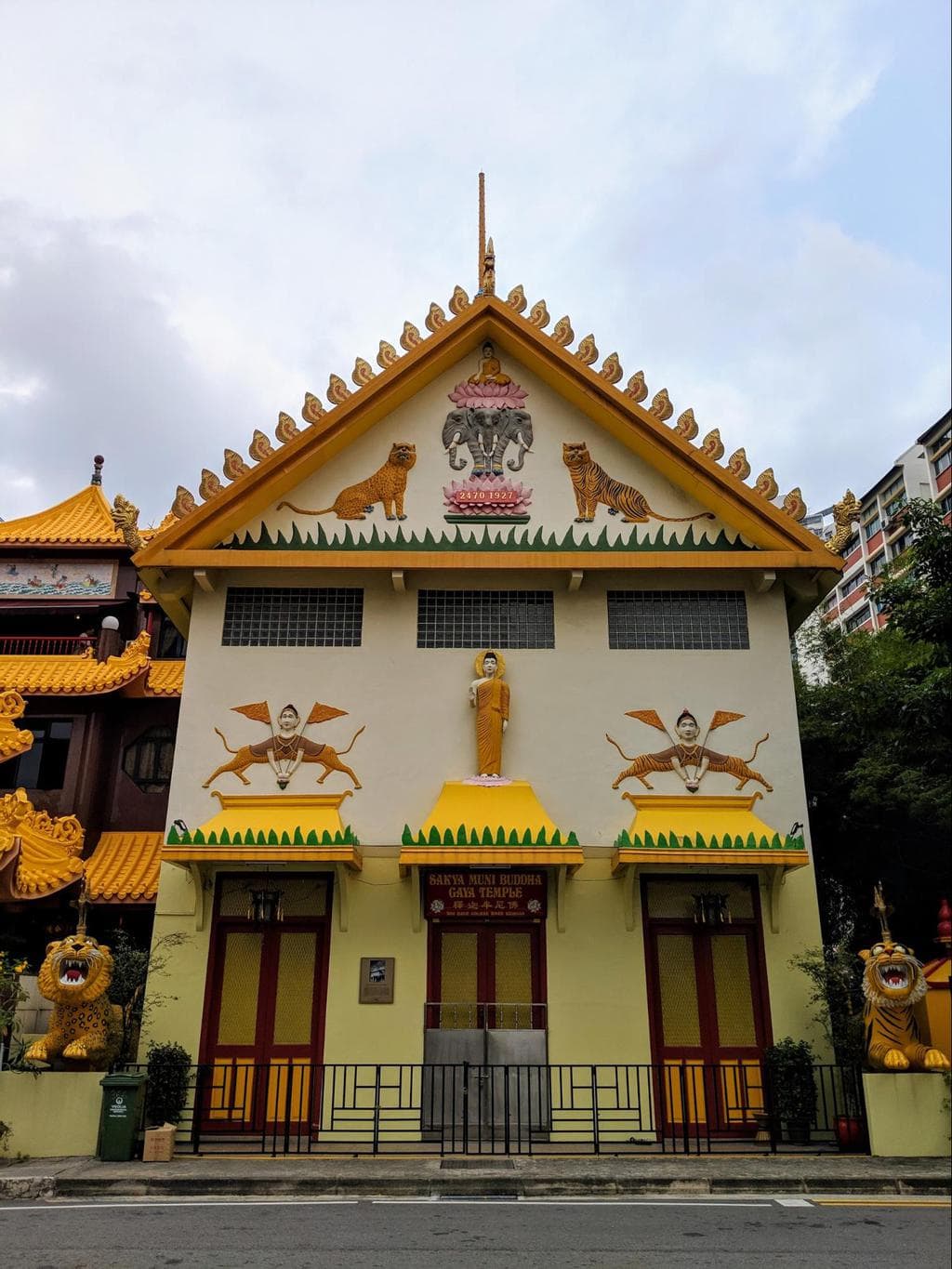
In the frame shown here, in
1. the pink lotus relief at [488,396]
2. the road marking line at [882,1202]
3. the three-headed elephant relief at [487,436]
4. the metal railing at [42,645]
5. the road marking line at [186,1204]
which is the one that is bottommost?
the road marking line at [186,1204]

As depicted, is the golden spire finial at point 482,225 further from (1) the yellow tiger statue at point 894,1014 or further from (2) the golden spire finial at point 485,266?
(1) the yellow tiger statue at point 894,1014

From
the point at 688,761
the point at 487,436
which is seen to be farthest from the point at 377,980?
the point at 487,436

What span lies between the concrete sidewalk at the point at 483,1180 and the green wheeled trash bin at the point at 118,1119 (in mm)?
481

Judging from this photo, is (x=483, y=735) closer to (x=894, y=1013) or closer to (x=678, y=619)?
(x=678, y=619)

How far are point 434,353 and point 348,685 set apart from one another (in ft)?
18.5

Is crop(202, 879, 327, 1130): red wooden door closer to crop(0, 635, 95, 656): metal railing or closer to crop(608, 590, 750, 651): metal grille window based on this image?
crop(608, 590, 750, 651): metal grille window

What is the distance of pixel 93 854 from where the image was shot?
742 inches

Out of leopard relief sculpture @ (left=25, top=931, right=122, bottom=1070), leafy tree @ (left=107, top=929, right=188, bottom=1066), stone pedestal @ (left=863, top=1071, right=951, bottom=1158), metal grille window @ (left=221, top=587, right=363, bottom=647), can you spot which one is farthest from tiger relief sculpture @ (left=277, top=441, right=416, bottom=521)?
stone pedestal @ (left=863, top=1071, right=951, bottom=1158)

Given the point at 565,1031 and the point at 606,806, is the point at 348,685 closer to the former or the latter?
the point at 606,806

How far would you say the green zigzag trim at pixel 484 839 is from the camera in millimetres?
12977

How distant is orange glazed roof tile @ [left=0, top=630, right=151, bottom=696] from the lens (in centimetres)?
1920

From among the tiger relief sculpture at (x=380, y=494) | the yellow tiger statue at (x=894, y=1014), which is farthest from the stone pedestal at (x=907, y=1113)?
the tiger relief sculpture at (x=380, y=494)

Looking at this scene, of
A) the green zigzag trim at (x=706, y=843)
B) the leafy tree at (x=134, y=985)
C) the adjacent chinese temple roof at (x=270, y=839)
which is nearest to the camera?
the adjacent chinese temple roof at (x=270, y=839)

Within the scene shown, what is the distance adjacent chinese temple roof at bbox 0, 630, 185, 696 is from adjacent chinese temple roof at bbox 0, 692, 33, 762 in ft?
7.95
